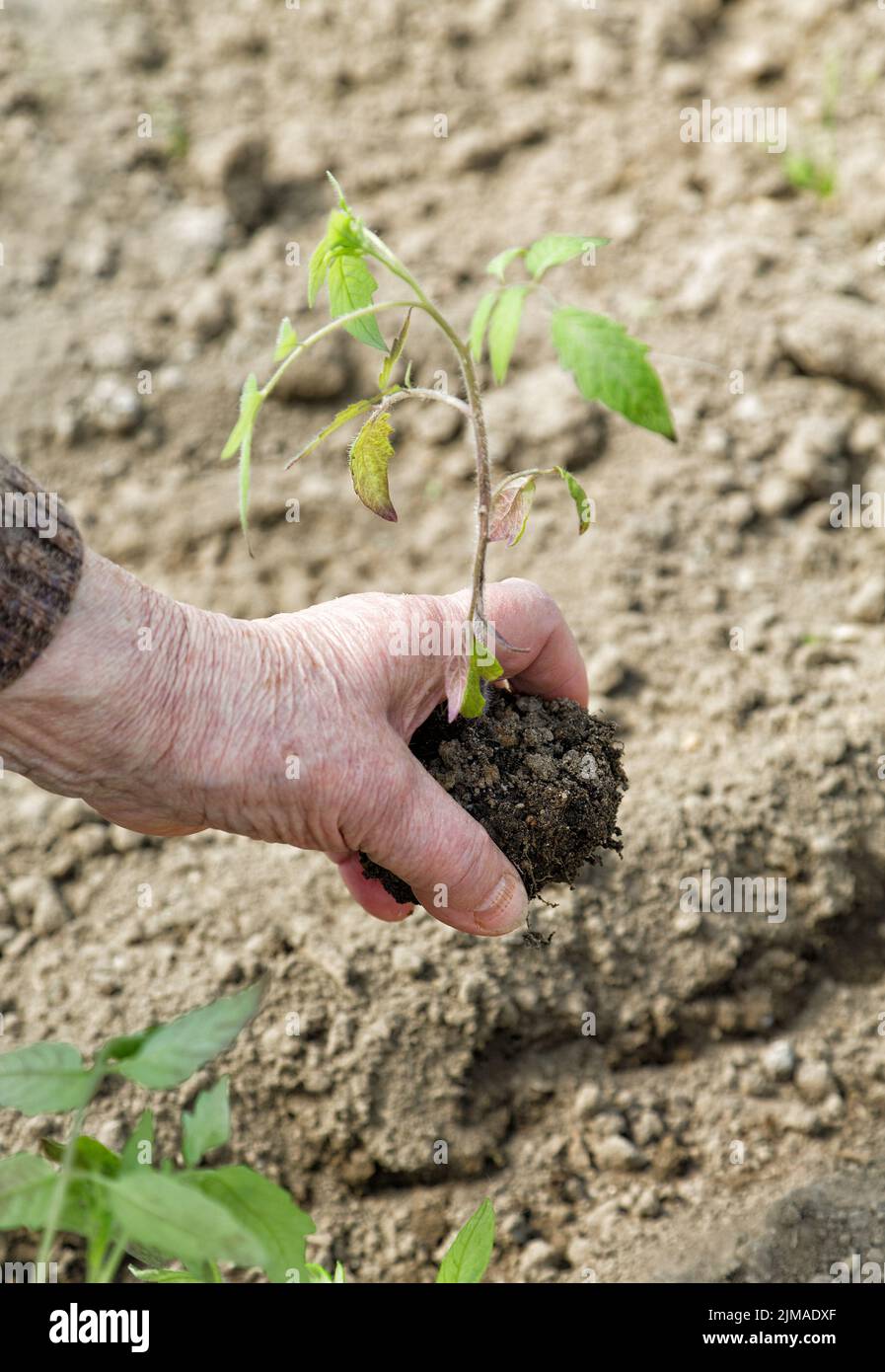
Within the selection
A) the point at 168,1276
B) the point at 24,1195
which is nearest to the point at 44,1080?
the point at 24,1195

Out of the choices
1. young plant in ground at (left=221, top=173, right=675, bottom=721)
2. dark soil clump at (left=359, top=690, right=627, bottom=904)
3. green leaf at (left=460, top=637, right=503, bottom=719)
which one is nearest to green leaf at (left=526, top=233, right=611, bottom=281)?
young plant in ground at (left=221, top=173, right=675, bottom=721)

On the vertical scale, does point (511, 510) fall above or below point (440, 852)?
above

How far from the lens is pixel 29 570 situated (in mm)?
1464

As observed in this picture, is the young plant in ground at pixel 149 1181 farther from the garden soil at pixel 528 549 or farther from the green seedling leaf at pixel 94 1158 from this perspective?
the garden soil at pixel 528 549

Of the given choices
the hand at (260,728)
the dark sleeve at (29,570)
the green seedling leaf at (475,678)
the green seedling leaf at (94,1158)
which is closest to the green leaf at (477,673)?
the green seedling leaf at (475,678)

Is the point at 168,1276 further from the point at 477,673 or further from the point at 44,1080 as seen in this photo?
the point at 477,673

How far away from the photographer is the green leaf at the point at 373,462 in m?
1.52

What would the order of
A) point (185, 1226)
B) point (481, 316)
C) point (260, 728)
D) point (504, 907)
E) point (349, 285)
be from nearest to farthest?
1. point (185, 1226)
2. point (481, 316)
3. point (349, 285)
4. point (260, 728)
5. point (504, 907)

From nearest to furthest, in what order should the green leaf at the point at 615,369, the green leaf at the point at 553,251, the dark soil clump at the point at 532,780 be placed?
the green leaf at the point at 615,369, the green leaf at the point at 553,251, the dark soil clump at the point at 532,780

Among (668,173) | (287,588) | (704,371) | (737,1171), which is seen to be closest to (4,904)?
(287,588)

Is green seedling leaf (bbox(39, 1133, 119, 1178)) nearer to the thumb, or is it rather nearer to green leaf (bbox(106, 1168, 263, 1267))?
green leaf (bbox(106, 1168, 263, 1267))

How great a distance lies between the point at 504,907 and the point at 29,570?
0.81 m

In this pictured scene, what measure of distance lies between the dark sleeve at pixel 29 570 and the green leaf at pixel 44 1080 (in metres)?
0.52
